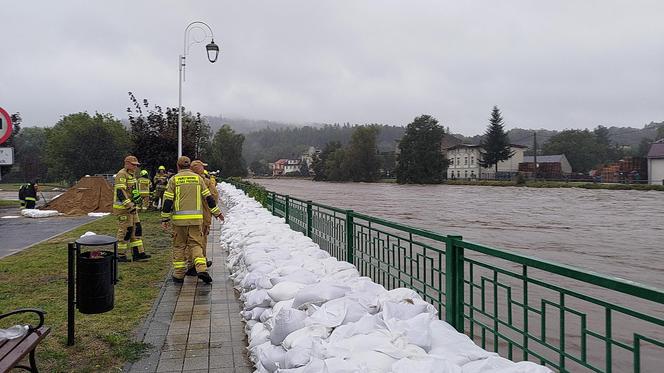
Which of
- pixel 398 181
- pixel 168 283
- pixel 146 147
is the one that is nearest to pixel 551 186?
pixel 398 181

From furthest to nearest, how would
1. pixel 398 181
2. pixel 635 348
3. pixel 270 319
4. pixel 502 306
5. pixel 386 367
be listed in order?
pixel 398 181
pixel 502 306
pixel 270 319
pixel 386 367
pixel 635 348

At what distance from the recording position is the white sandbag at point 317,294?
3814mm

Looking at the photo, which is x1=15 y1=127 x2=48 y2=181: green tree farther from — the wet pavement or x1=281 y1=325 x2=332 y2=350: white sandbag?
x1=281 y1=325 x2=332 y2=350: white sandbag

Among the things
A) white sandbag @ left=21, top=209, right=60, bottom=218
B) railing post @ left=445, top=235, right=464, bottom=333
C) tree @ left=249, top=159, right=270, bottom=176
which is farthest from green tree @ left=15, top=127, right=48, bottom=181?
railing post @ left=445, top=235, right=464, bottom=333

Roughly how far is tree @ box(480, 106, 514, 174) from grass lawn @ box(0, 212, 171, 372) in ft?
237

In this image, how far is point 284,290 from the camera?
14.1ft

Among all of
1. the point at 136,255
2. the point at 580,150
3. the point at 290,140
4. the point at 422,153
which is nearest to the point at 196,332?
the point at 136,255

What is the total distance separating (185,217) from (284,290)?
8.54ft

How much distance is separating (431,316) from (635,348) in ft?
4.31

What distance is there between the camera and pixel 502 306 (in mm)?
7684

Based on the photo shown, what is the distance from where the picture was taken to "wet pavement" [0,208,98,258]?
1089cm

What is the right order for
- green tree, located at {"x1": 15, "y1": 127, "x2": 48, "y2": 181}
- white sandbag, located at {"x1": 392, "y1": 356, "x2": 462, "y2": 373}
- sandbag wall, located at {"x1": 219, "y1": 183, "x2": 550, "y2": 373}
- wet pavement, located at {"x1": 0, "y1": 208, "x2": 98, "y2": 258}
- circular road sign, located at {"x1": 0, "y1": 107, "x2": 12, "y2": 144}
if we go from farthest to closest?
green tree, located at {"x1": 15, "y1": 127, "x2": 48, "y2": 181}
wet pavement, located at {"x1": 0, "y1": 208, "x2": 98, "y2": 258}
circular road sign, located at {"x1": 0, "y1": 107, "x2": 12, "y2": 144}
sandbag wall, located at {"x1": 219, "y1": 183, "x2": 550, "y2": 373}
white sandbag, located at {"x1": 392, "y1": 356, "x2": 462, "y2": 373}

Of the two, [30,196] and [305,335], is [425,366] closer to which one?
[305,335]

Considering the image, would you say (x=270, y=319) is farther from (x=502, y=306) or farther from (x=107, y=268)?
(x=502, y=306)
